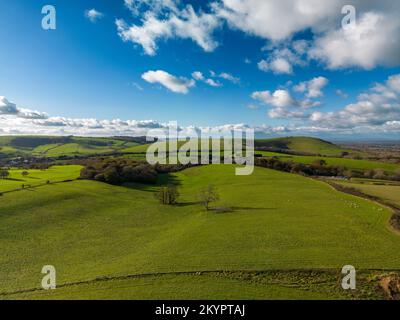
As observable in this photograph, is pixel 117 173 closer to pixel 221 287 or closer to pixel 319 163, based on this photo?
pixel 221 287

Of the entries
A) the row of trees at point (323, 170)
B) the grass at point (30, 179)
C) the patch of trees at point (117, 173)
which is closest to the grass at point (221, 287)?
the grass at point (30, 179)

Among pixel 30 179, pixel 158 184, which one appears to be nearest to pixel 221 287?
pixel 158 184

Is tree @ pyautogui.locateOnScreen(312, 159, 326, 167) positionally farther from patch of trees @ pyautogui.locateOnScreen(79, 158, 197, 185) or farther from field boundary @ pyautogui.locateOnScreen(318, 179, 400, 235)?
patch of trees @ pyautogui.locateOnScreen(79, 158, 197, 185)

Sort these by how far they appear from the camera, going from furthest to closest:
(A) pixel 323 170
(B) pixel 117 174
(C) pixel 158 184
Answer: (A) pixel 323 170 < (C) pixel 158 184 < (B) pixel 117 174

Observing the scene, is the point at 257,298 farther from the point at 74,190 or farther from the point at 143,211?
the point at 74,190

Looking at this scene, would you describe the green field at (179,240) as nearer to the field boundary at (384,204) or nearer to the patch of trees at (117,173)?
the field boundary at (384,204)

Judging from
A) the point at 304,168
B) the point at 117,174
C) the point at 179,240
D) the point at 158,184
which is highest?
the point at 304,168

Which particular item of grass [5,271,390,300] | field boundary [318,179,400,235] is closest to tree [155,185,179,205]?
grass [5,271,390,300]
